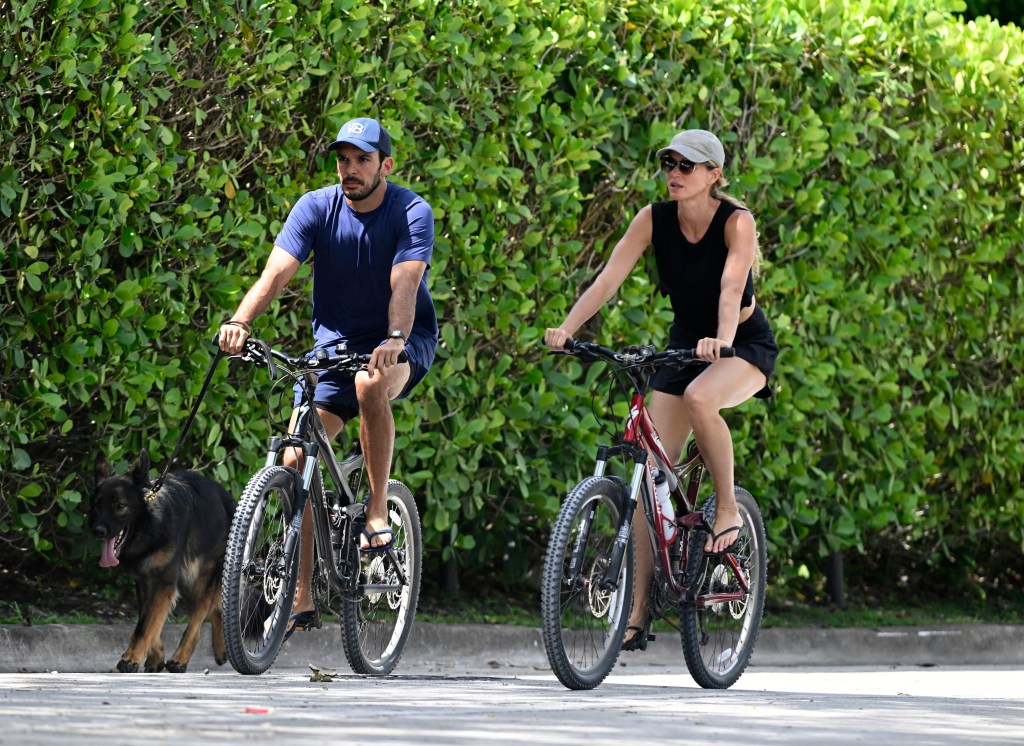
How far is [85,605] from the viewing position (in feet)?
28.2

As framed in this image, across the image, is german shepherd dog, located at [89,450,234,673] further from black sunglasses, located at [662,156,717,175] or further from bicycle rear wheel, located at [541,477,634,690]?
black sunglasses, located at [662,156,717,175]

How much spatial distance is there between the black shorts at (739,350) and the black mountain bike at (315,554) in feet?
3.93

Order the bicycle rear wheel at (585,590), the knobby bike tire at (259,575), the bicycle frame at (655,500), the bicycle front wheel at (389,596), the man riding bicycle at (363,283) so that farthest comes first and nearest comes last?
1. the bicycle front wheel at (389,596)
2. the man riding bicycle at (363,283)
3. the bicycle frame at (655,500)
4. the bicycle rear wheel at (585,590)
5. the knobby bike tire at (259,575)

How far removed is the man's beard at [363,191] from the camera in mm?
6988

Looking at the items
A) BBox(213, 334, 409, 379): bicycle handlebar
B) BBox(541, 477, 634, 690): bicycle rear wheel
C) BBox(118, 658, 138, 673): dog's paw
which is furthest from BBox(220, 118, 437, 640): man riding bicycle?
BBox(541, 477, 634, 690): bicycle rear wheel

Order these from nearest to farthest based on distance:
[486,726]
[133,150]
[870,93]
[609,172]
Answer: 1. [486,726]
2. [133,150]
3. [609,172]
4. [870,93]

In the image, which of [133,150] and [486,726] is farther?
[133,150]

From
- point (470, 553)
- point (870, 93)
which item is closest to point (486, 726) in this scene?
point (470, 553)

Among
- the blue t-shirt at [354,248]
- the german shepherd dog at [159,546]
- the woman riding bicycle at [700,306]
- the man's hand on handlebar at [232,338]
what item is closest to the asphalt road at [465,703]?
the german shepherd dog at [159,546]

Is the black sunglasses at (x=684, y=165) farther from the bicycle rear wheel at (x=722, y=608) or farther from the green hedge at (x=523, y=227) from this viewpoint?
the green hedge at (x=523, y=227)

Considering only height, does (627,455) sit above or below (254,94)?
below

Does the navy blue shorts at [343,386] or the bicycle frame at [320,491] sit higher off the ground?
the navy blue shorts at [343,386]

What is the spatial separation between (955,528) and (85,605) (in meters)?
5.91

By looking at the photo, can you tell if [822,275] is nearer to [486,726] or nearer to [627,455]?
[627,455]
